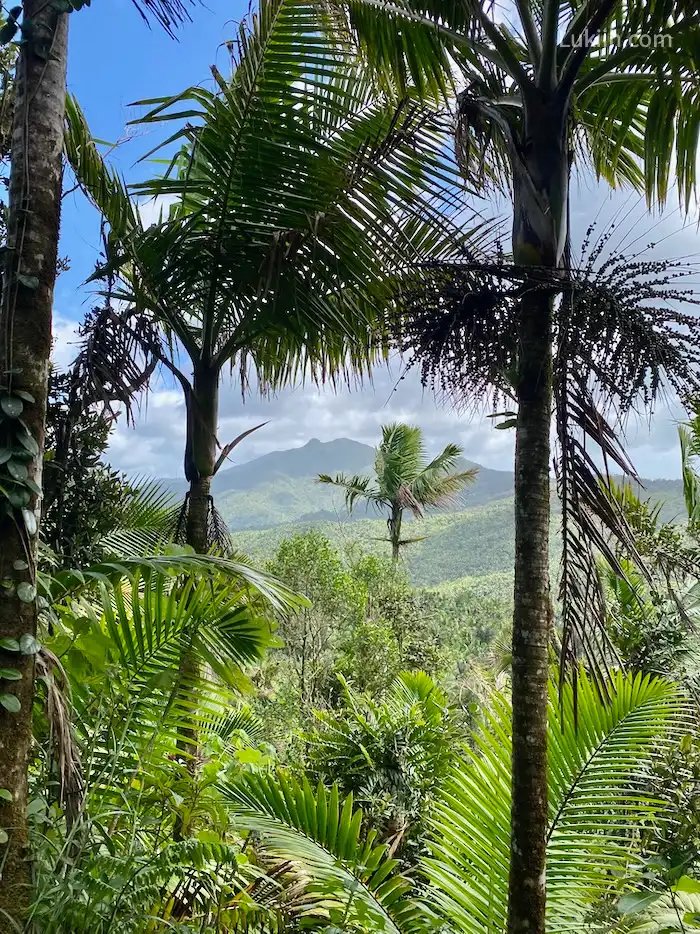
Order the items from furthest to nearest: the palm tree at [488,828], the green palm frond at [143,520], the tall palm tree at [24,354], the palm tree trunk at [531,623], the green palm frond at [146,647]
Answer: the green palm frond at [143,520]
the palm tree at [488,828]
the green palm frond at [146,647]
the palm tree trunk at [531,623]
the tall palm tree at [24,354]

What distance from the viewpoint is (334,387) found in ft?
13.9

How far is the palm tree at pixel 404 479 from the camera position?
15.3m

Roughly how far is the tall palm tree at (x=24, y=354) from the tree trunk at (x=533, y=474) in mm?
1382

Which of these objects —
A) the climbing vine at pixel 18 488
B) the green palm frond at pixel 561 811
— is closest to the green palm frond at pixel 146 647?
the climbing vine at pixel 18 488

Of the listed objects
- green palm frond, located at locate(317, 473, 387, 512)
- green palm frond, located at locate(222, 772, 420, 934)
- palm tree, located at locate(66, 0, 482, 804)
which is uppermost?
palm tree, located at locate(66, 0, 482, 804)

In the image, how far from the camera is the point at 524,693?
1932 millimetres

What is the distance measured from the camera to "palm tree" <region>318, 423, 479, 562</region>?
1527 cm

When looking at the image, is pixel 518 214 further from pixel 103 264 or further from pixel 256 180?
pixel 103 264

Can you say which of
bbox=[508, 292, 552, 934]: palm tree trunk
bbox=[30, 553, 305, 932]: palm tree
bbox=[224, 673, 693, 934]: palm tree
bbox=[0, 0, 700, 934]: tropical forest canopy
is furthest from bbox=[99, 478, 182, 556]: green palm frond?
bbox=[508, 292, 552, 934]: palm tree trunk

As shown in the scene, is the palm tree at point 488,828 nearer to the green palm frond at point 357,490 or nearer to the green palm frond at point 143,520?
the green palm frond at point 143,520

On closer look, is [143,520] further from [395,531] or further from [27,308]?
[395,531]

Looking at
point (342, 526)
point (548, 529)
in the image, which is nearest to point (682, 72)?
point (548, 529)

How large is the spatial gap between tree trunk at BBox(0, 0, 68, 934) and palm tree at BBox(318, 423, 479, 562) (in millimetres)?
12866

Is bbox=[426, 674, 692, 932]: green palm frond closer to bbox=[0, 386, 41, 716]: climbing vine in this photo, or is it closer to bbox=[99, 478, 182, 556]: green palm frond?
bbox=[0, 386, 41, 716]: climbing vine
